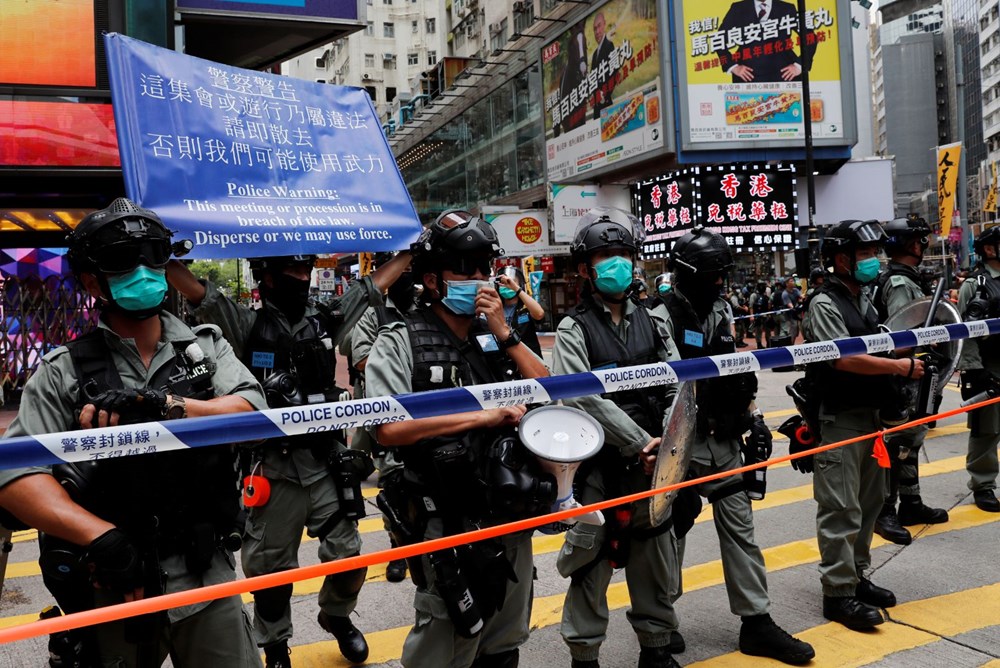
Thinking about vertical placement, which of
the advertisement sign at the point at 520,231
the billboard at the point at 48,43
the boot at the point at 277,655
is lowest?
the boot at the point at 277,655

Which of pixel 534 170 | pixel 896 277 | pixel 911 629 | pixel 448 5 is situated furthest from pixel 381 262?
pixel 448 5

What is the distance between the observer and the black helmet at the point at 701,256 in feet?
13.3

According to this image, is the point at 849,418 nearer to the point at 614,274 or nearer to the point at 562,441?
the point at 614,274

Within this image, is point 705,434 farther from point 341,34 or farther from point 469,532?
point 341,34

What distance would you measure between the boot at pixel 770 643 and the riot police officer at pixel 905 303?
6.94 ft

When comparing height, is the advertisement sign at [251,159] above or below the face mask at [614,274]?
above

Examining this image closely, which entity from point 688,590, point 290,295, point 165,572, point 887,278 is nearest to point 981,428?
point 887,278

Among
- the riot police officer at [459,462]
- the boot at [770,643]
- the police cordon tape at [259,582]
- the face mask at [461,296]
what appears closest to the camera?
the police cordon tape at [259,582]

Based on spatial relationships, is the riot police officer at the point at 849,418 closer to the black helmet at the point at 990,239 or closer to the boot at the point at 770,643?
the boot at the point at 770,643

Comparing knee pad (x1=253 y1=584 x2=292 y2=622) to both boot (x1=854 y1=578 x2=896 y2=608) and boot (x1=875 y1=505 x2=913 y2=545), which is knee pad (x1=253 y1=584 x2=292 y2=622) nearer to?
boot (x1=854 y1=578 x2=896 y2=608)

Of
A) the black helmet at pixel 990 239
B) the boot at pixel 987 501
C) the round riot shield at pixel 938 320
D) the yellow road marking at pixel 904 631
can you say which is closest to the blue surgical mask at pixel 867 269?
the round riot shield at pixel 938 320

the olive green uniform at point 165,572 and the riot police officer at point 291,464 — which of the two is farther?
the riot police officer at point 291,464

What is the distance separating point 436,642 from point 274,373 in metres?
1.78

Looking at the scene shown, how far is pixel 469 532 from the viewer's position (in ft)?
9.03
